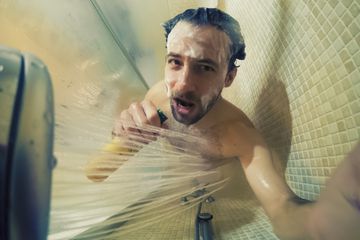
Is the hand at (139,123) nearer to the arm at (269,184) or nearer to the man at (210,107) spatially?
the man at (210,107)

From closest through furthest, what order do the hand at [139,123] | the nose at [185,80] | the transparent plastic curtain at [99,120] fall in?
the transparent plastic curtain at [99,120], the hand at [139,123], the nose at [185,80]

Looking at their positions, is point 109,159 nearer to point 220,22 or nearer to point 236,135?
point 236,135

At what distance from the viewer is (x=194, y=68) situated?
79 cm

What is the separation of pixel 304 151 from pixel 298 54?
0.78 feet

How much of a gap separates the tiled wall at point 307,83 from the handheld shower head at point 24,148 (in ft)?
1.57

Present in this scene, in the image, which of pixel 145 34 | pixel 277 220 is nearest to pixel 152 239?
pixel 277 220

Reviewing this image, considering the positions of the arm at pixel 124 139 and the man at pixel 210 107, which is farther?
the man at pixel 210 107

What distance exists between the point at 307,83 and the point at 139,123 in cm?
43

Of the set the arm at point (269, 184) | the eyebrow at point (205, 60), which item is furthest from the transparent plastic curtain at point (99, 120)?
the eyebrow at point (205, 60)

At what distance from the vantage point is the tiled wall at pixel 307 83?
1.57 feet

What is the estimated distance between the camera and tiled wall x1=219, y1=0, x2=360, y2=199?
0.48 meters

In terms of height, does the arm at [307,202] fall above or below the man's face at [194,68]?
below

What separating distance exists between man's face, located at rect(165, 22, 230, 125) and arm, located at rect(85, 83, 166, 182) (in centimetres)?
10

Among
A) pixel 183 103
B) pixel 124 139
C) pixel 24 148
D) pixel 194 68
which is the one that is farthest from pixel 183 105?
pixel 24 148
